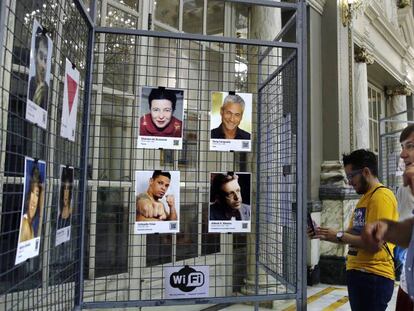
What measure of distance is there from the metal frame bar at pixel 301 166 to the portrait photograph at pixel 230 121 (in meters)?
0.27

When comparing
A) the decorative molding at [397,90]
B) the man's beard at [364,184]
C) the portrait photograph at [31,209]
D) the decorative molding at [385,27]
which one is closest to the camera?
the portrait photograph at [31,209]

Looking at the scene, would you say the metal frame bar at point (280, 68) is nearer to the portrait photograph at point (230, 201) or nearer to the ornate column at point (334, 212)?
the portrait photograph at point (230, 201)

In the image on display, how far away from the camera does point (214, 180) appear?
2.20m

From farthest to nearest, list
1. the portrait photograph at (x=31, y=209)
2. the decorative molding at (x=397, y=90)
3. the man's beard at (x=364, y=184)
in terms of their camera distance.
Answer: the decorative molding at (x=397, y=90), the man's beard at (x=364, y=184), the portrait photograph at (x=31, y=209)

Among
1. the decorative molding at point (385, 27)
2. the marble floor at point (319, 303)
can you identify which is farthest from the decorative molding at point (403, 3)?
the marble floor at point (319, 303)

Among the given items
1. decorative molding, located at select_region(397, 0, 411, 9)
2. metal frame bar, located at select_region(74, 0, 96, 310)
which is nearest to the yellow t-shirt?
metal frame bar, located at select_region(74, 0, 96, 310)

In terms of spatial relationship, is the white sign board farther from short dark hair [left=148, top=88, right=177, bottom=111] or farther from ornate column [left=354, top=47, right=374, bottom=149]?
ornate column [left=354, top=47, right=374, bottom=149]

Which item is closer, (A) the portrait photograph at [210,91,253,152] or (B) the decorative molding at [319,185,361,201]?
(A) the portrait photograph at [210,91,253,152]

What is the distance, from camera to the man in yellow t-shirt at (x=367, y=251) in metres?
2.42

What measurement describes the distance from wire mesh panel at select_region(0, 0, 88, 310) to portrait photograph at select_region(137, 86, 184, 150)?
1.08ft

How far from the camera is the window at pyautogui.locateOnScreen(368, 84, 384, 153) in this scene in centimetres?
1072

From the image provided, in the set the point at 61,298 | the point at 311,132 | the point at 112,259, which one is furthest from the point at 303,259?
the point at 311,132

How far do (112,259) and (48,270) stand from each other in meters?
1.39

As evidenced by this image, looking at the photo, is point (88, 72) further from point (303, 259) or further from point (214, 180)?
point (303, 259)
